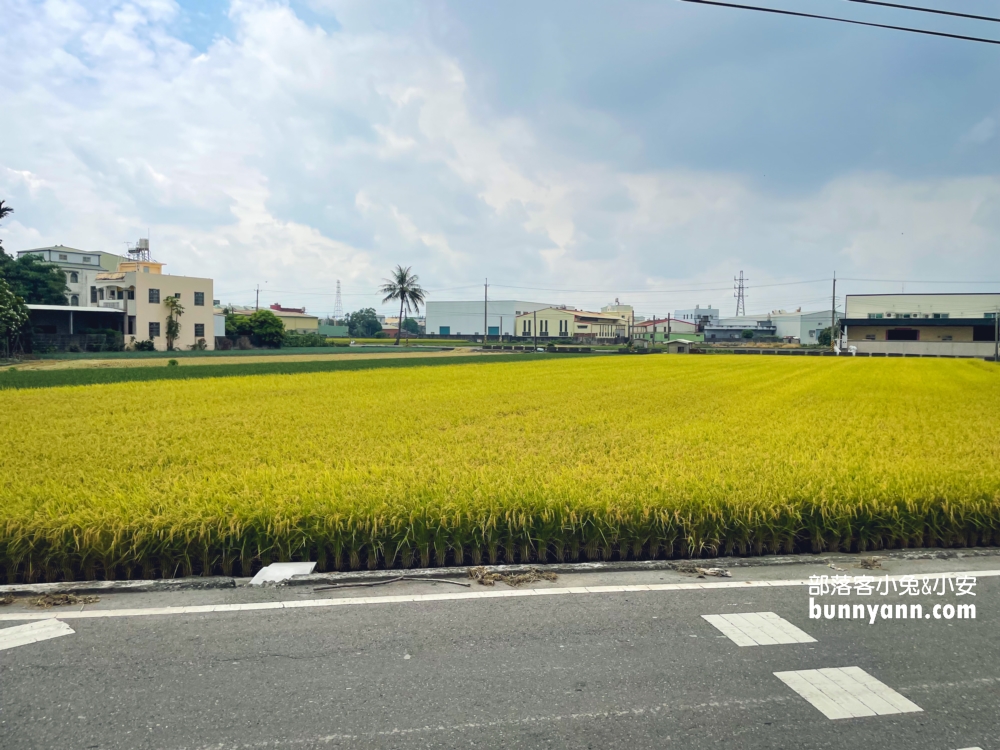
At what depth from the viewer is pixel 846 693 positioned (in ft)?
12.1

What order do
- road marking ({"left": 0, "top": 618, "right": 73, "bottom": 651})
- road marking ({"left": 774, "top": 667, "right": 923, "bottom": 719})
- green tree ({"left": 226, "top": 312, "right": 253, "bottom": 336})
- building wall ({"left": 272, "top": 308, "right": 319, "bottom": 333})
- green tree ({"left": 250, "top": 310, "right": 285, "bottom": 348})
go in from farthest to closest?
building wall ({"left": 272, "top": 308, "right": 319, "bottom": 333})
green tree ({"left": 226, "top": 312, "right": 253, "bottom": 336})
green tree ({"left": 250, "top": 310, "right": 285, "bottom": 348})
road marking ({"left": 0, "top": 618, "right": 73, "bottom": 651})
road marking ({"left": 774, "top": 667, "right": 923, "bottom": 719})

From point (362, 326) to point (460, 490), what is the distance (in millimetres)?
136680

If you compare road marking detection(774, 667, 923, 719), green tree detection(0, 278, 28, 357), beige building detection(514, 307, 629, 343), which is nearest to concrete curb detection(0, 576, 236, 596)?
road marking detection(774, 667, 923, 719)

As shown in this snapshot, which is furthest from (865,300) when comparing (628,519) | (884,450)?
(628,519)

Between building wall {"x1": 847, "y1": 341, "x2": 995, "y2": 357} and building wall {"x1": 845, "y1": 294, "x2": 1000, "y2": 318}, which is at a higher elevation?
building wall {"x1": 845, "y1": 294, "x2": 1000, "y2": 318}

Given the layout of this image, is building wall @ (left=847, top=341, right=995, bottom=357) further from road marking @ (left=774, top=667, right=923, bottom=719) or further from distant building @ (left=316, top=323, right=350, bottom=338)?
distant building @ (left=316, top=323, right=350, bottom=338)

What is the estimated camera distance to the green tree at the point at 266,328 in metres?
72.8

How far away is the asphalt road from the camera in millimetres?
3318

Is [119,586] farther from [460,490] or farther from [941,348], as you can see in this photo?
[941,348]

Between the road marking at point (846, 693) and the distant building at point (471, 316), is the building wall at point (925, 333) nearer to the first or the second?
the distant building at point (471, 316)

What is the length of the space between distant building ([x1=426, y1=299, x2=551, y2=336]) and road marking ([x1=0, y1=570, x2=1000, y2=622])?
10989cm

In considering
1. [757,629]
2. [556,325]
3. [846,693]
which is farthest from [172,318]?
[556,325]

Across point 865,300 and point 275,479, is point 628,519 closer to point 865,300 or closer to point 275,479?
point 275,479

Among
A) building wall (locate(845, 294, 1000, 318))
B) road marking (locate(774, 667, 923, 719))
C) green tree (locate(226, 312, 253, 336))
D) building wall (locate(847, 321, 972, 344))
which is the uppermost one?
building wall (locate(845, 294, 1000, 318))
